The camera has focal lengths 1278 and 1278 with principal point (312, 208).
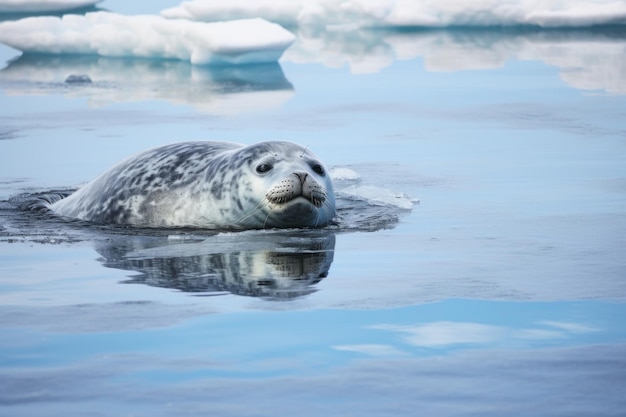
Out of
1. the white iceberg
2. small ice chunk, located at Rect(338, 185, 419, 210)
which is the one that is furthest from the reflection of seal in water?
the white iceberg

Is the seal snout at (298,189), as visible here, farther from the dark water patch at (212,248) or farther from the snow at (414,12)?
the snow at (414,12)

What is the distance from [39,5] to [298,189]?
21.9 metres

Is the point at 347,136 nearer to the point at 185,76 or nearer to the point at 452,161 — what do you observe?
the point at 452,161

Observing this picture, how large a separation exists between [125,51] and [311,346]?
16.7m

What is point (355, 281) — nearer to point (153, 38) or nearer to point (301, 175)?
point (301, 175)

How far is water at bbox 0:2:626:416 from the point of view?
4.15 m

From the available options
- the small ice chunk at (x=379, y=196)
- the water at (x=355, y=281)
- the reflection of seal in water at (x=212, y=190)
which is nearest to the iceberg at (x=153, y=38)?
the water at (x=355, y=281)

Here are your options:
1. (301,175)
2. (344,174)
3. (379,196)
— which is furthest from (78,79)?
(301,175)

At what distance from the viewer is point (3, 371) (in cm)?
441

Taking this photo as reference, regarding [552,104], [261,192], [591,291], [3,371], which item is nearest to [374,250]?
[261,192]

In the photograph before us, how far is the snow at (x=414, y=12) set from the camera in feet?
81.4

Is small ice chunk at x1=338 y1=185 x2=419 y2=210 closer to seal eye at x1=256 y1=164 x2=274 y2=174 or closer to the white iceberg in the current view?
seal eye at x1=256 y1=164 x2=274 y2=174

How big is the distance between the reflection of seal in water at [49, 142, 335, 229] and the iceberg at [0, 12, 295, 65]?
10.9 metres

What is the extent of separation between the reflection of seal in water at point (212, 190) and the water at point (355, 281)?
0.59 ft
